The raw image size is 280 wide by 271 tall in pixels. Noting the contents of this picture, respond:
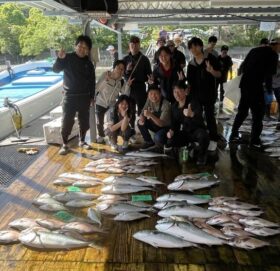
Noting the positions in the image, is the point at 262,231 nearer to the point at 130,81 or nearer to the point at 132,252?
the point at 132,252

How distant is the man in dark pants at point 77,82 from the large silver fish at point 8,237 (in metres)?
2.37

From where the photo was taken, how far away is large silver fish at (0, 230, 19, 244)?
2867mm

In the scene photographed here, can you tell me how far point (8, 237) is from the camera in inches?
114

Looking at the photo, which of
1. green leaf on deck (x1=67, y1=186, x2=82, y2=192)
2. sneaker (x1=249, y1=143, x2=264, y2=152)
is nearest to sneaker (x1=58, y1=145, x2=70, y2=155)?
green leaf on deck (x1=67, y1=186, x2=82, y2=192)

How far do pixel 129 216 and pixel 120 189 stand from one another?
2.10 ft

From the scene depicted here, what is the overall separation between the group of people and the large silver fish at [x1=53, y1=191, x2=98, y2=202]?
167 centimetres


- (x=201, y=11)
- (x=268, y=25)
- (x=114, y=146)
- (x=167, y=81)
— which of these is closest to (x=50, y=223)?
(x=114, y=146)

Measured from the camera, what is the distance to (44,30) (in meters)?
32.9

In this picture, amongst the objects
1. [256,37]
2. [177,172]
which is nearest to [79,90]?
[177,172]

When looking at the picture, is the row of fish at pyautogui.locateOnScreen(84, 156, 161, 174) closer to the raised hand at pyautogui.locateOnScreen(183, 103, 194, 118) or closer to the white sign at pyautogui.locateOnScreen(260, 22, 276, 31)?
the raised hand at pyautogui.locateOnScreen(183, 103, 194, 118)

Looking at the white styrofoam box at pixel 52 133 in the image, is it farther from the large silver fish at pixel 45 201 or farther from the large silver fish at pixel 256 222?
the large silver fish at pixel 256 222

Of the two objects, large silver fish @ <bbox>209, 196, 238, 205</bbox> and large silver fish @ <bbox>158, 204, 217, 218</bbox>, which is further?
large silver fish @ <bbox>209, 196, 238, 205</bbox>

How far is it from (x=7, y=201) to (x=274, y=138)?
4511 millimetres

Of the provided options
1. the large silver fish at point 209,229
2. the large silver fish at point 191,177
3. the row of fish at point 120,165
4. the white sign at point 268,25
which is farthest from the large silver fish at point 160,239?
the white sign at point 268,25
